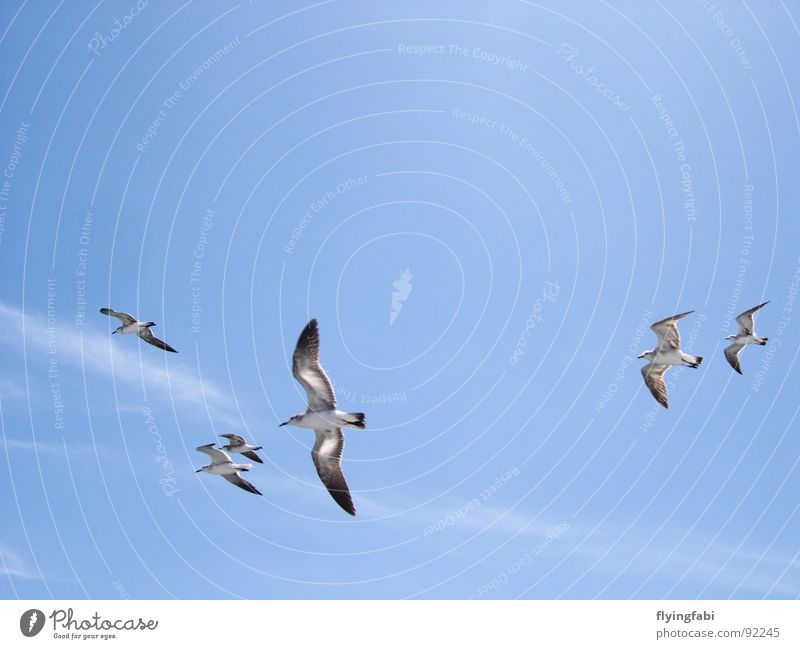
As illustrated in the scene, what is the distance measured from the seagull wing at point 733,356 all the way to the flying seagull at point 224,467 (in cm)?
2082

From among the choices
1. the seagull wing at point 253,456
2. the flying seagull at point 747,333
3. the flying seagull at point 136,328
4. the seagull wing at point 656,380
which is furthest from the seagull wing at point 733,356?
the flying seagull at point 136,328

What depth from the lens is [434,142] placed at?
4297 cm

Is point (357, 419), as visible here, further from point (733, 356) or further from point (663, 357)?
point (733, 356)

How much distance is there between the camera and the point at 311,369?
30812 mm

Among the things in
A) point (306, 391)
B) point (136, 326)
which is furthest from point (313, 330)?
point (136, 326)

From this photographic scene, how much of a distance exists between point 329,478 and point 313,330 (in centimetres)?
648

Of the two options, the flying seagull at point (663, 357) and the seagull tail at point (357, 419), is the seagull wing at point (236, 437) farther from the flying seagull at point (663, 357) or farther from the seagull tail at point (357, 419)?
the flying seagull at point (663, 357)

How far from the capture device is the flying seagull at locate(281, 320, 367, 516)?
101 feet

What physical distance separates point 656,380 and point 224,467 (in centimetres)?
1973

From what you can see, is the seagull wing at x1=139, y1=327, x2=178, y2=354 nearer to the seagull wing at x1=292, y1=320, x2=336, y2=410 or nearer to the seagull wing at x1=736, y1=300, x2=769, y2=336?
the seagull wing at x1=292, y1=320, x2=336, y2=410

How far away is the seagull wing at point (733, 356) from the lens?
37.7 metres

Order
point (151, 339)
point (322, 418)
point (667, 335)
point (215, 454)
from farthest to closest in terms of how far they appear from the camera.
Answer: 1. point (151, 339)
2. point (667, 335)
3. point (215, 454)
4. point (322, 418)

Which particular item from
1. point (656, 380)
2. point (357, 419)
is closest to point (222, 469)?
point (357, 419)
